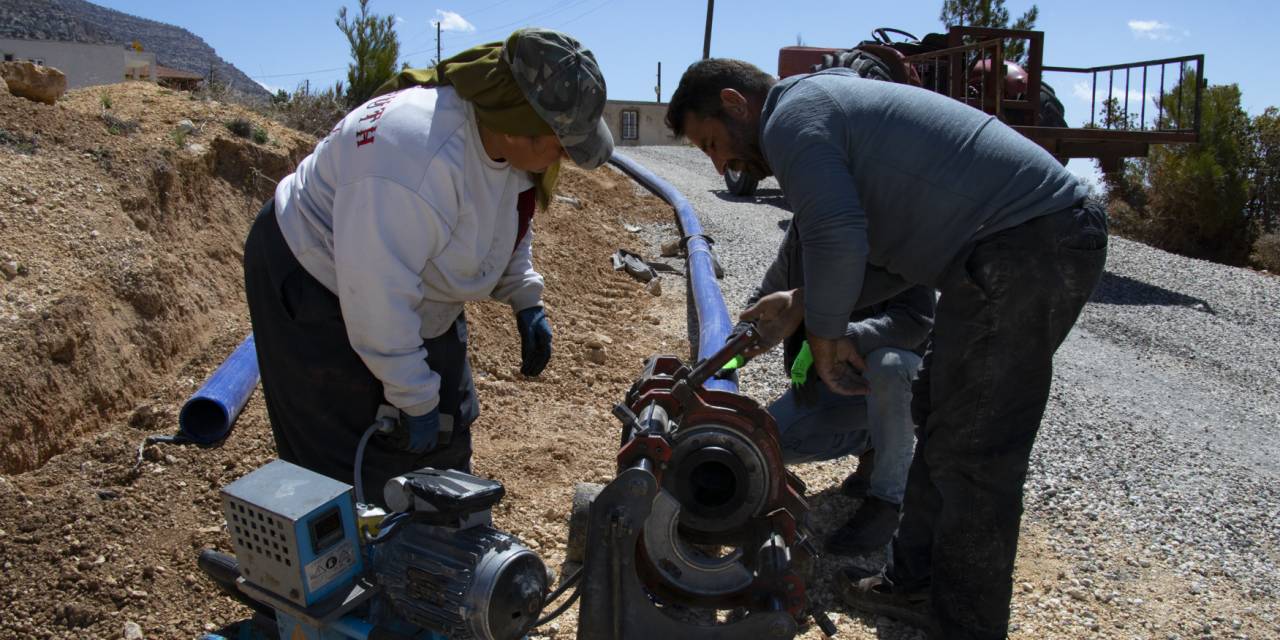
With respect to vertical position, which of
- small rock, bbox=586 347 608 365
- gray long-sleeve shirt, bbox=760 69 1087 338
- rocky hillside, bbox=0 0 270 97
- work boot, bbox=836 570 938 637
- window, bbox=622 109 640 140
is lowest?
work boot, bbox=836 570 938 637

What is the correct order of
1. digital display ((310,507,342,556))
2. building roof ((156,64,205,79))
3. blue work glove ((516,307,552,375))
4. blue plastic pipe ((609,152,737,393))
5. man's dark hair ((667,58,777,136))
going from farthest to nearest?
building roof ((156,64,205,79)), blue plastic pipe ((609,152,737,393)), blue work glove ((516,307,552,375)), man's dark hair ((667,58,777,136)), digital display ((310,507,342,556))

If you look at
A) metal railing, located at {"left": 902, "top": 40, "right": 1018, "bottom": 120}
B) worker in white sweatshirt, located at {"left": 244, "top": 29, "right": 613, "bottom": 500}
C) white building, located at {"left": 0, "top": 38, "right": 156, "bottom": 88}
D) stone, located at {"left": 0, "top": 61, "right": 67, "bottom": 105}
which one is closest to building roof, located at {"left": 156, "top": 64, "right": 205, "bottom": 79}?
white building, located at {"left": 0, "top": 38, "right": 156, "bottom": 88}

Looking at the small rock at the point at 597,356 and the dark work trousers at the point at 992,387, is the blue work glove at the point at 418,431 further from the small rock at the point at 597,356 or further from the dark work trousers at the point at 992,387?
the small rock at the point at 597,356

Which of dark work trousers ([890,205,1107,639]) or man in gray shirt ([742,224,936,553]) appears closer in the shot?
dark work trousers ([890,205,1107,639])

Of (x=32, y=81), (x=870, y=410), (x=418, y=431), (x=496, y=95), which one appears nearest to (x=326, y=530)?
(x=418, y=431)

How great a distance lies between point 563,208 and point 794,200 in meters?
6.30

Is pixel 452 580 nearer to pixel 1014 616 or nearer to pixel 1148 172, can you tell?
pixel 1014 616

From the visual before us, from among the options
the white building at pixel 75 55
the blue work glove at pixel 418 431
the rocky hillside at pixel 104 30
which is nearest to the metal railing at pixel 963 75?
the blue work glove at pixel 418 431

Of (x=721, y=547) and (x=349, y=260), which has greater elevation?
(x=349, y=260)

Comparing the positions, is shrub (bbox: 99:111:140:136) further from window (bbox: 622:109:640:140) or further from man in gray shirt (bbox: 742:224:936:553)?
window (bbox: 622:109:640:140)

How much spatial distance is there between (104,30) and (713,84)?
35.2m

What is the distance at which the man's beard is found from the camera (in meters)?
2.80

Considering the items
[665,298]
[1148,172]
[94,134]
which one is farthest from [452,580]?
[1148,172]

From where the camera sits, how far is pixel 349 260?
6.83 ft
